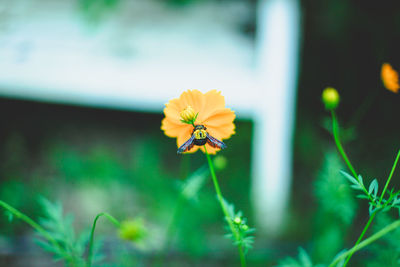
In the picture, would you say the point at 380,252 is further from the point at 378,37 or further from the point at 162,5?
the point at 162,5

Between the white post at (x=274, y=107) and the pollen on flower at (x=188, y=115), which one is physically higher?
the white post at (x=274, y=107)

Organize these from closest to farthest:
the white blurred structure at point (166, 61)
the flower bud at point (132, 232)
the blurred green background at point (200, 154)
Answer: the flower bud at point (132, 232)
the white blurred structure at point (166, 61)
the blurred green background at point (200, 154)

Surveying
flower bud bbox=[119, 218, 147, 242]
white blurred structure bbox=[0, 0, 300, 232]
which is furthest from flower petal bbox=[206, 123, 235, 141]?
white blurred structure bbox=[0, 0, 300, 232]

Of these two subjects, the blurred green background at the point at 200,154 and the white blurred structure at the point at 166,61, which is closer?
the white blurred structure at the point at 166,61

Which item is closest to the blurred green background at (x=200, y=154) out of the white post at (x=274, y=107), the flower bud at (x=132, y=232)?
the white post at (x=274, y=107)

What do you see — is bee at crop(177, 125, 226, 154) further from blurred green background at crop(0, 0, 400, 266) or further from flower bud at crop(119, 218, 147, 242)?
blurred green background at crop(0, 0, 400, 266)

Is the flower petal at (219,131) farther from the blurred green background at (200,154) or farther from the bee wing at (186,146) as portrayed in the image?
the blurred green background at (200,154)

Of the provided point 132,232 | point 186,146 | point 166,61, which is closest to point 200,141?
point 186,146
